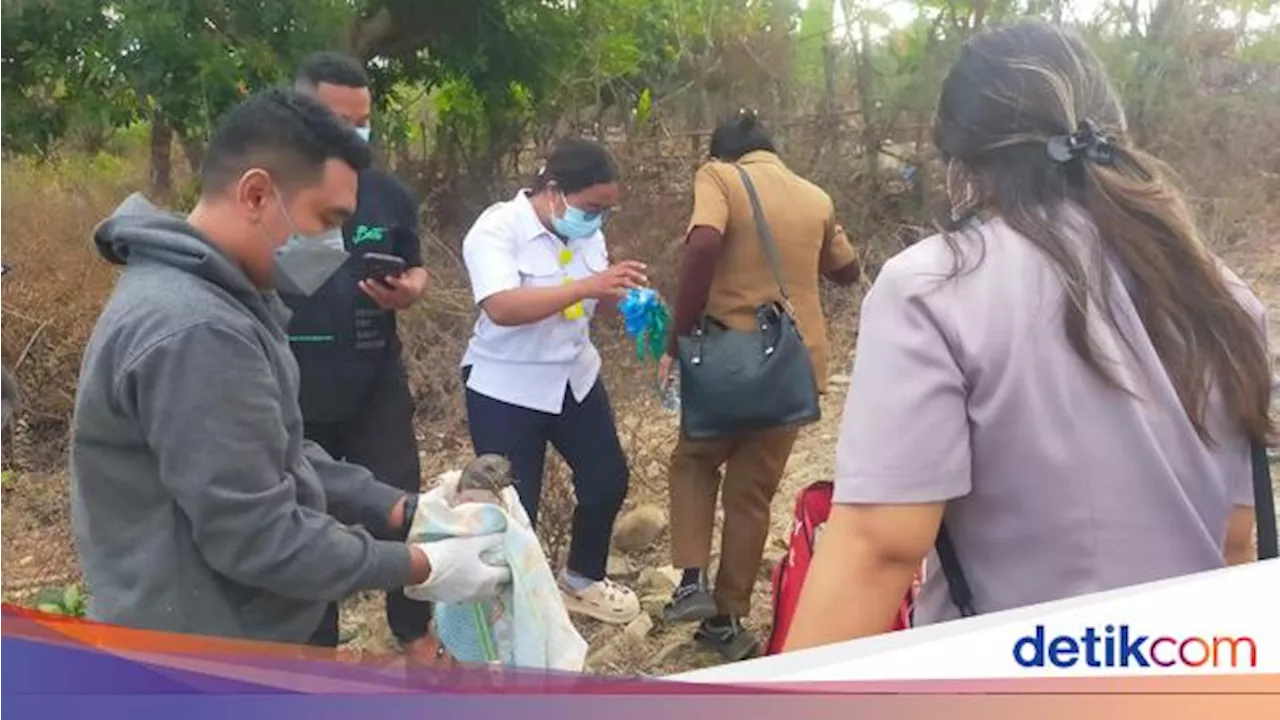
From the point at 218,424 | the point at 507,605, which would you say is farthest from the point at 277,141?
the point at 507,605

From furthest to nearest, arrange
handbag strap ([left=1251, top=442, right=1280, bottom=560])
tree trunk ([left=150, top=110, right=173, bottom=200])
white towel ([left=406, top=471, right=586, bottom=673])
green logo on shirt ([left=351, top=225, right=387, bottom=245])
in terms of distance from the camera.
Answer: tree trunk ([left=150, top=110, right=173, bottom=200]), green logo on shirt ([left=351, top=225, right=387, bottom=245]), white towel ([left=406, top=471, right=586, bottom=673]), handbag strap ([left=1251, top=442, right=1280, bottom=560])

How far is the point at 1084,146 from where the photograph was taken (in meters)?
1.56

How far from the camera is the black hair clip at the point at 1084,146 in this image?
1.55m

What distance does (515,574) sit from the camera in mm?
2252

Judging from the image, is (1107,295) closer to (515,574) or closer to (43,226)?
(515,574)

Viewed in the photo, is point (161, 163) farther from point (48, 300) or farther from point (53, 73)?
point (48, 300)

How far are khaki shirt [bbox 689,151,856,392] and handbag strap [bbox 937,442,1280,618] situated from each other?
2372 millimetres

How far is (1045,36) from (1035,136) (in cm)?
13

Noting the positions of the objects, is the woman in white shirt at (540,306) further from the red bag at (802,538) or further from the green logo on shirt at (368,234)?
the red bag at (802,538)

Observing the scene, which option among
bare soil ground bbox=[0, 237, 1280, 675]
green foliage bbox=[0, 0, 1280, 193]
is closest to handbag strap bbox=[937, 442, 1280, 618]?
bare soil ground bbox=[0, 237, 1280, 675]

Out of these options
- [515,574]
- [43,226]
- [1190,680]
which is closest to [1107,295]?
[1190,680]

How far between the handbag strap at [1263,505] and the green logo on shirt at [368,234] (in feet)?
8.33

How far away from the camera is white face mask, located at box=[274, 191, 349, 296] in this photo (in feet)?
7.47

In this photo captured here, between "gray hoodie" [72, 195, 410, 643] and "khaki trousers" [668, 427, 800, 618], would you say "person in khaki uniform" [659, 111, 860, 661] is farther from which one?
"gray hoodie" [72, 195, 410, 643]
